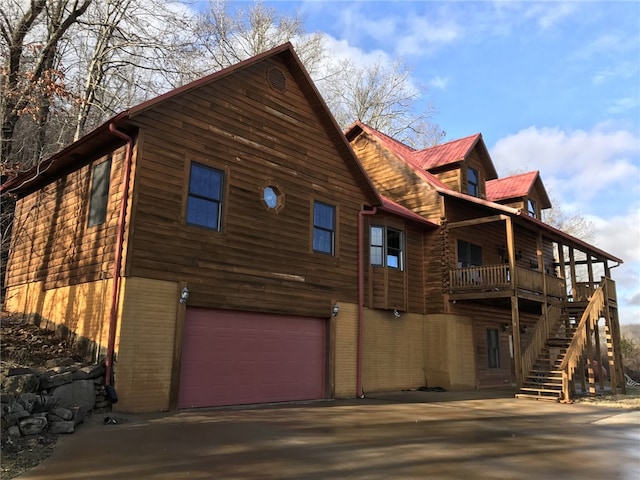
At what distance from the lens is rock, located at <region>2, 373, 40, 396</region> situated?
7.45m

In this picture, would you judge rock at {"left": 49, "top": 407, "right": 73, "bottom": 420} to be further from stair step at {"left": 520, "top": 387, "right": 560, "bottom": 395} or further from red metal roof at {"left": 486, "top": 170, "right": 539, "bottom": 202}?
red metal roof at {"left": 486, "top": 170, "right": 539, "bottom": 202}

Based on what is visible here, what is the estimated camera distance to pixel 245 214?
12.2 meters

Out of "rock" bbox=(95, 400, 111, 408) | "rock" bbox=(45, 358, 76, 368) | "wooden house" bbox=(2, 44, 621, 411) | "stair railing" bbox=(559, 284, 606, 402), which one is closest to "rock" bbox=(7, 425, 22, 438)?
"rock" bbox=(95, 400, 111, 408)

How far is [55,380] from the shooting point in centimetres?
829

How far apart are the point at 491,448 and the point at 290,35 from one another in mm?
27650

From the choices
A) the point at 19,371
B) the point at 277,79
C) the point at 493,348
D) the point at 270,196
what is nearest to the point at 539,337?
the point at 493,348

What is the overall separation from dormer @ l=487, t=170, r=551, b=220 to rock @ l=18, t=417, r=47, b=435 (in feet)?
68.3

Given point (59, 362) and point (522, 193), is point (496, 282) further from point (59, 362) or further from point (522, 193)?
point (59, 362)

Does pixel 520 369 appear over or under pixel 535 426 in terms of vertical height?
over

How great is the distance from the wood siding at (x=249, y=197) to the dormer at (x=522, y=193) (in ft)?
35.5

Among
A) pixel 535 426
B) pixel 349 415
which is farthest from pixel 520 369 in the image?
pixel 349 415

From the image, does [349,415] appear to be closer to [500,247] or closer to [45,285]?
[45,285]

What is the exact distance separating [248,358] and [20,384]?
523 centimetres

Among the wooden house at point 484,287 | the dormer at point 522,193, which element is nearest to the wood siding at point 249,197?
the wooden house at point 484,287
